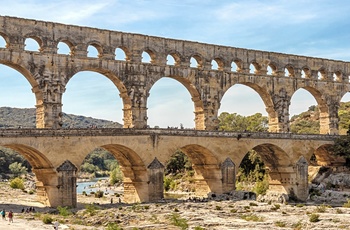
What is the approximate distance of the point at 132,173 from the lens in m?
43.0

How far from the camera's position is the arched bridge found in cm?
4088

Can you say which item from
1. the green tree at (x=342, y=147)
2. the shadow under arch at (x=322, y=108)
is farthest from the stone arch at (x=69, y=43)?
the green tree at (x=342, y=147)

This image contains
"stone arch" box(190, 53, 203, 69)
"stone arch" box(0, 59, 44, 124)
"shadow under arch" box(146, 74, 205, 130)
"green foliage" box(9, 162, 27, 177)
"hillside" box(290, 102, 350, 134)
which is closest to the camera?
"stone arch" box(0, 59, 44, 124)

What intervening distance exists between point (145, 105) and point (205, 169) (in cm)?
746

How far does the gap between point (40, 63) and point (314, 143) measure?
2659cm

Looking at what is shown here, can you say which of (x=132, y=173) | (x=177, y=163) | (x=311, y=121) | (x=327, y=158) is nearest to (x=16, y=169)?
(x=177, y=163)

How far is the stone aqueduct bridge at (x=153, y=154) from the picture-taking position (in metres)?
37.8

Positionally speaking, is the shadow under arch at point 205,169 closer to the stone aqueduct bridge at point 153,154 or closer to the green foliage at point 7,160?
the stone aqueduct bridge at point 153,154

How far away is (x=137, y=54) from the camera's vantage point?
4550 centimetres

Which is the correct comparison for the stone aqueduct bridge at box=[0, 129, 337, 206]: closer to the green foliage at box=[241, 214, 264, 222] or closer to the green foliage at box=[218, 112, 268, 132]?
the green foliage at box=[241, 214, 264, 222]

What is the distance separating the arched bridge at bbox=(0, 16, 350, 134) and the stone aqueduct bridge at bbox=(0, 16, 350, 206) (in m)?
0.08

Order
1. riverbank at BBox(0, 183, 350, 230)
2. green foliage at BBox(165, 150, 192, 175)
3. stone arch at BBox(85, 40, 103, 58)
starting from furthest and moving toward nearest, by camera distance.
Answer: green foliage at BBox(165, 150, 192, 175) < stone arch at BBox(85, 40, 103, 58) < riverbank at BBox(0, 183, 350, 230)

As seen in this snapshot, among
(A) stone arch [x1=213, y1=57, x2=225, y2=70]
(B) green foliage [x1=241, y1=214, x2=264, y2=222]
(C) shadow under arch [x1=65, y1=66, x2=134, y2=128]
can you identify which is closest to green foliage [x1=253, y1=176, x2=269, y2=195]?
(A) stone arch [x1=213, y1=57, x2=225, y2=70]

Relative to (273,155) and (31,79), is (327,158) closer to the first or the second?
(273,155)
